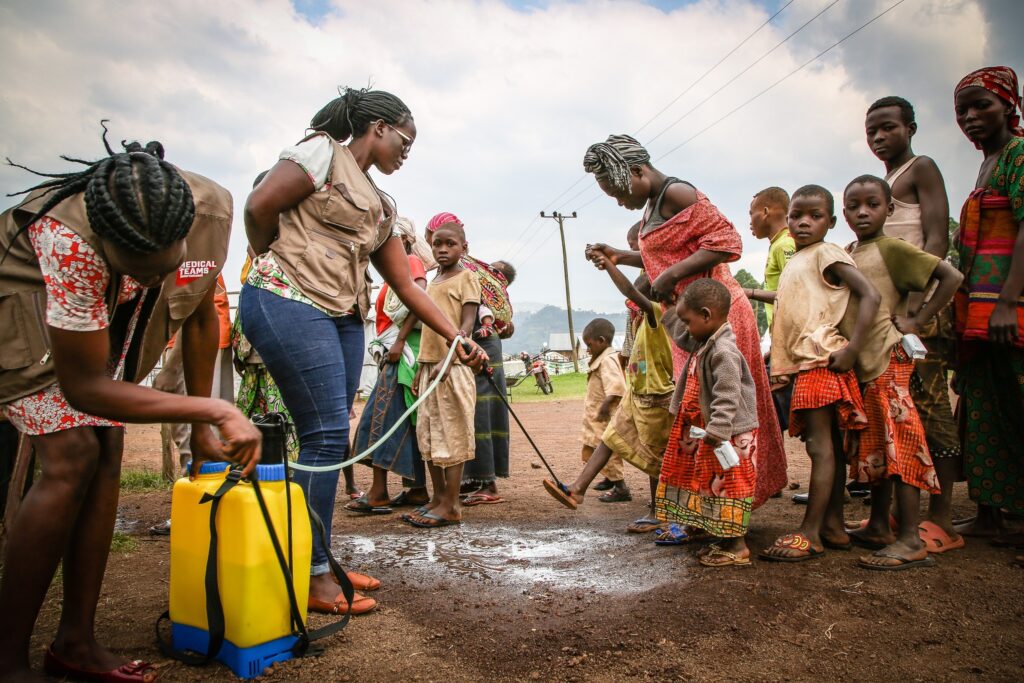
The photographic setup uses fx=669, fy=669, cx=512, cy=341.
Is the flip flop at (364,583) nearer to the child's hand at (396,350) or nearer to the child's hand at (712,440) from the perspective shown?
the child's hand at (712,440)

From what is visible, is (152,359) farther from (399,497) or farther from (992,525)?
(992,525)

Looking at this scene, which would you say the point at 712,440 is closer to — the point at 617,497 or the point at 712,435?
the point at 712,435

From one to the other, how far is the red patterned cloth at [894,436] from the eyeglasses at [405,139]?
250 cm

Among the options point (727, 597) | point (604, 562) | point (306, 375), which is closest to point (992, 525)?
point (727, 597)

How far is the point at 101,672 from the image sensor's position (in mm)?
1958

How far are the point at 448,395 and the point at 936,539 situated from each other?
292 centimetres

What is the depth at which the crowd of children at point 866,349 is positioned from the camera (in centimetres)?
320

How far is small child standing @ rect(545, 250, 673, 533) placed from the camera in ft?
12.9

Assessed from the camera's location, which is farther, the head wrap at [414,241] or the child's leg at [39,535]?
the head wrap at [414,241]

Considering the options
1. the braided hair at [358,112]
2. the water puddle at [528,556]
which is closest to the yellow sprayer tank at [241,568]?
the water puddle at [528,556]

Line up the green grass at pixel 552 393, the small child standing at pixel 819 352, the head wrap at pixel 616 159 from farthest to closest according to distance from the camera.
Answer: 1. the green grass at pixel 552 393
2. the head wrap at pixel 616 159
3. the small child standing at pixel 819 352

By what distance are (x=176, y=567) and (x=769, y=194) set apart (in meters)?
4.66

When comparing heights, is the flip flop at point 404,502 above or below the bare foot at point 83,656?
below

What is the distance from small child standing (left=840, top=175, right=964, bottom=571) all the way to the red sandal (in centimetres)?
291
